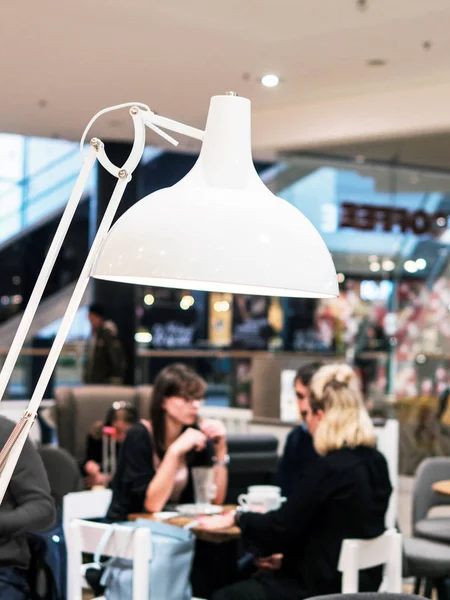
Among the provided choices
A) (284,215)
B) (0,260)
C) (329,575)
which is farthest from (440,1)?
(0,260)

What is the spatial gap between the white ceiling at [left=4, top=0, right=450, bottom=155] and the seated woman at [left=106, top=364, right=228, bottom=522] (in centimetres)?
197

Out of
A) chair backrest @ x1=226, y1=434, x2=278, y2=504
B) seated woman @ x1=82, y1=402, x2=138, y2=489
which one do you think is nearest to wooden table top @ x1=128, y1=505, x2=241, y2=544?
chair backrest @ x1=226, y1=434, x2=278, y2=504

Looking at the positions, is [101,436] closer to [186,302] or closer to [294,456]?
[294,456]

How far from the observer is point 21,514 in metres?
3.17

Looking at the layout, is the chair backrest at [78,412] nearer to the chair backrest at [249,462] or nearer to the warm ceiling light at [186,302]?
the chair backrest at [249,462]

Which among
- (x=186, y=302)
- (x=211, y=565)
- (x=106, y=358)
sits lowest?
(x=211, y=565)

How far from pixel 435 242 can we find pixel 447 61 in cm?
220

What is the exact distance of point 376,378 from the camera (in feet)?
26.4

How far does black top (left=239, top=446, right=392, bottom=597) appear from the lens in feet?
11.4

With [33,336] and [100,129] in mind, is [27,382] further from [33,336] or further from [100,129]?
[100,129]

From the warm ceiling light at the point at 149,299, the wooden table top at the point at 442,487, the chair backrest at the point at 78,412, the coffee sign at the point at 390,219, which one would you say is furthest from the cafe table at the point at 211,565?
the warm ceiling light at the point at 149,299

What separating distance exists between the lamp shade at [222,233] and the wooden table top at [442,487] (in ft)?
10.7

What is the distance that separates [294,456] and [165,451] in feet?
1.84

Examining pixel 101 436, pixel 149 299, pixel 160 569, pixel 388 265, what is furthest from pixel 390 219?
pixel 160 569
